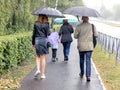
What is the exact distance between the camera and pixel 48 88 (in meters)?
8.58

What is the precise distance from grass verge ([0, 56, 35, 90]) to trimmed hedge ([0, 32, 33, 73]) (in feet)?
0.76

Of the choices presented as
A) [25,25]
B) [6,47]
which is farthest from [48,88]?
[25,25]

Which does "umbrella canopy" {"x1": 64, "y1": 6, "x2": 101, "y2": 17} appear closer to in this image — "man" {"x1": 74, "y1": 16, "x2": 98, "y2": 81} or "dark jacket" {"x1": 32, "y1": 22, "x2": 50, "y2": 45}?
"man" {"x1": 74, "y1": 16, "x2": 98, "y2": 81}

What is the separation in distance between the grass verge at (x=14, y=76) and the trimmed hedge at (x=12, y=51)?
0.23 metres

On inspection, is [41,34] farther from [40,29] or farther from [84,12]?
[84,12]

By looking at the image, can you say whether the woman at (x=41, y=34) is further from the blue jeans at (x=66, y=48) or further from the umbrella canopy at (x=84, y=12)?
the blue jeans at (x=66, y=48)

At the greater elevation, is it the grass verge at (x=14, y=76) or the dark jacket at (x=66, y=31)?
the dark jacket at (x=66, y=31)

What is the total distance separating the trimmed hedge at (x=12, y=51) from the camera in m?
9.65

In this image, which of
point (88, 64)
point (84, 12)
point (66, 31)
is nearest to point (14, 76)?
point (88, 64)

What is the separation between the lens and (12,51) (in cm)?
1052

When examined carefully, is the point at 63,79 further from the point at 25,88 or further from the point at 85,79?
the point at 25,88

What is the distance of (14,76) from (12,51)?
31.0 inches

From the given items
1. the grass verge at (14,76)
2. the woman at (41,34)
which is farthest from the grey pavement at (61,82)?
the woman at (41,34)

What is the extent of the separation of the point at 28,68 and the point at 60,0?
100 ft
